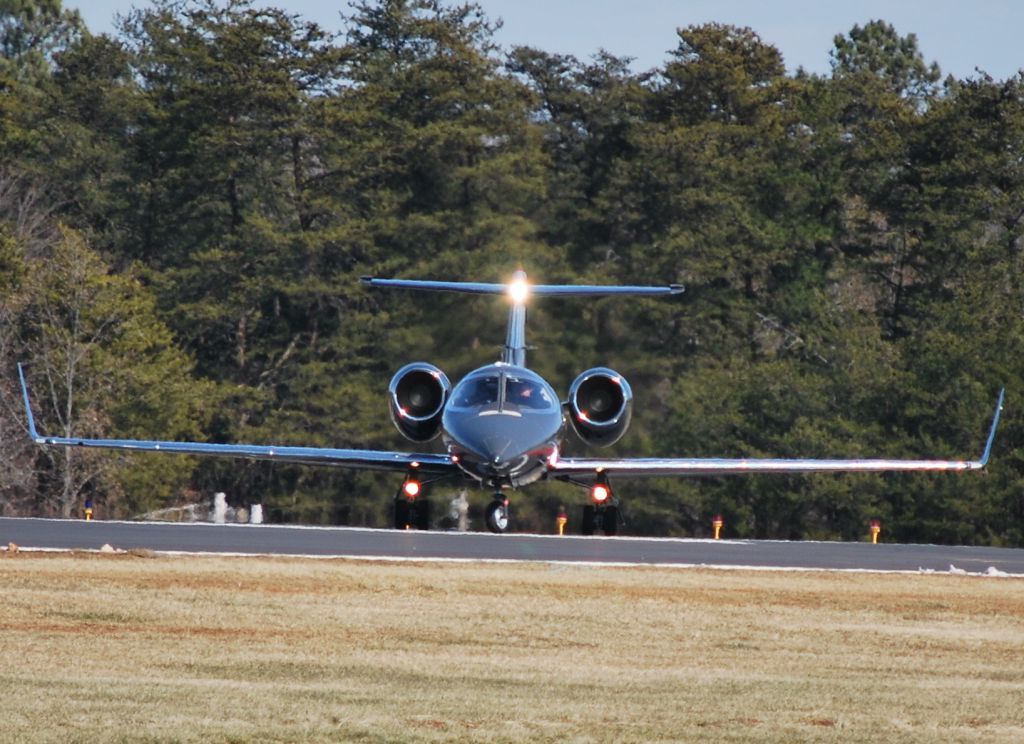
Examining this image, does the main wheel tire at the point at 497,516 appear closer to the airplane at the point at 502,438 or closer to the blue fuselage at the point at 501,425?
the airplane at the point at 502,438

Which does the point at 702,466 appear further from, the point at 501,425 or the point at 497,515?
the point at 501,425

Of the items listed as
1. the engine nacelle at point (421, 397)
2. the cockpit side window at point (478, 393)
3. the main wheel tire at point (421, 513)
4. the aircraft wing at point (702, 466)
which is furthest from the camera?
the main wheel tire at point (421, 513)

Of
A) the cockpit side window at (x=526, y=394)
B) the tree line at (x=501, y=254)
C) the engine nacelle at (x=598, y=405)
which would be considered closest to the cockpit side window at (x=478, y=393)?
the cockpit side window at (x=526, y=394)

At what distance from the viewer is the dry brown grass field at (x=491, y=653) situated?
41.1ft

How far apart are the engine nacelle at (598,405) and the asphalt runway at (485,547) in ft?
6.30

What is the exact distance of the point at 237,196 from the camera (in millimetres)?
67188

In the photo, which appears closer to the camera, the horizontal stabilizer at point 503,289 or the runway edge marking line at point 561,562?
the runway edge marking line at point 561,562

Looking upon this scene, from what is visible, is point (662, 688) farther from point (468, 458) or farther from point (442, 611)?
point (468, 458)

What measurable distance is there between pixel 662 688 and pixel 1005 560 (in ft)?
64.6

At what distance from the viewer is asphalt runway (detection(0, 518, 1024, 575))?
92.8 feet

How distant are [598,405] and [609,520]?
2.42m

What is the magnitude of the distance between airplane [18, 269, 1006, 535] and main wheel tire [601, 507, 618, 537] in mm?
16

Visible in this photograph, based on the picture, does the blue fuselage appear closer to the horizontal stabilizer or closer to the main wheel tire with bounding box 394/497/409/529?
the horizontal stabilizer

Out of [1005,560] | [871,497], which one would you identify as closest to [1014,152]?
[871,497]
